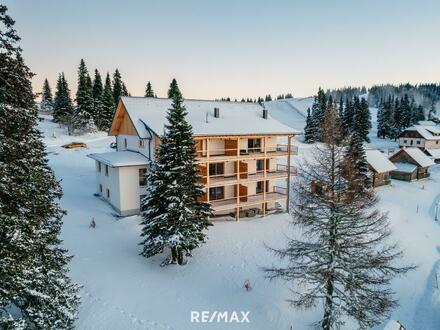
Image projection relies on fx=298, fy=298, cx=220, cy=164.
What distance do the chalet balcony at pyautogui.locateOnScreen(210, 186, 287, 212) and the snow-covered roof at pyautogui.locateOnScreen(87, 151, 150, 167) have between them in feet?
24.4

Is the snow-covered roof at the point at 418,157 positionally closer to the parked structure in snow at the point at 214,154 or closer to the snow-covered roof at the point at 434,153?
the snow-covered roof at the point at 434,153

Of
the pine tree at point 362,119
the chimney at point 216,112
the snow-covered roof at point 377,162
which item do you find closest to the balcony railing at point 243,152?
the chimney at point 216,112

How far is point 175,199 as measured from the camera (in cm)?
1853

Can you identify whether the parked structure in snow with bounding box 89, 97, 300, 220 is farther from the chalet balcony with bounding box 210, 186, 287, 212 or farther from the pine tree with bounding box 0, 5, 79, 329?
the pine tree with bounding box 0, 5, 79, 329

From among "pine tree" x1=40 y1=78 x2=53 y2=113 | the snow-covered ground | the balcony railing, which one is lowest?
the snow-covered ground

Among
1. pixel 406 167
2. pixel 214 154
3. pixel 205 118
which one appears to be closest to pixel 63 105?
pixel 205 118

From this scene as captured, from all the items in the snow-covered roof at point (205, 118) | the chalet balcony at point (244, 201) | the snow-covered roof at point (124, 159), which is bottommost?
the chalet balcony at point (244, 201)

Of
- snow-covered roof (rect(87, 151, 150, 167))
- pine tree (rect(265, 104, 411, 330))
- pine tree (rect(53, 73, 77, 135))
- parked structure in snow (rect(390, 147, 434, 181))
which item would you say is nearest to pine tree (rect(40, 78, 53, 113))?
pine tree (rect(53, 73, 77, 135))

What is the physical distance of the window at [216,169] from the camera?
93.3 feet

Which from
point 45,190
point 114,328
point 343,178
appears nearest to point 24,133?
point 45,190

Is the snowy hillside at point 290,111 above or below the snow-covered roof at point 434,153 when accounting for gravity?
above

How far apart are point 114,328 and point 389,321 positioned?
47.1ft

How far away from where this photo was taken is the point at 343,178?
12.6 metres

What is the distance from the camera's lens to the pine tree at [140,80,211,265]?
18500mm
